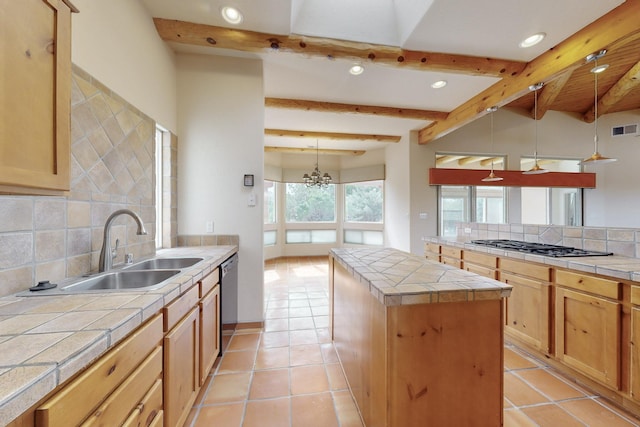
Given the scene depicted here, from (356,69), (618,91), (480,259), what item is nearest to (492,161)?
(618,91)

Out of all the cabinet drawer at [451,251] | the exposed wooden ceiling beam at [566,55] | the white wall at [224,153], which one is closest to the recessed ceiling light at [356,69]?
the white wall at [224,153]

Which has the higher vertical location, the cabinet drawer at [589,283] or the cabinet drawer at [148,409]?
the cabinet drawer at [589,283]

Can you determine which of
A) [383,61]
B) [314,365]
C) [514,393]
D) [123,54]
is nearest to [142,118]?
[123,54]

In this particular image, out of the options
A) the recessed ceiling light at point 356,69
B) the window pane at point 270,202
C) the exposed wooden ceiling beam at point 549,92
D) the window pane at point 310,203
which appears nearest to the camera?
the recessed ceiling light at point 356,69

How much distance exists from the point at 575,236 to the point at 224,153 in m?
3.50

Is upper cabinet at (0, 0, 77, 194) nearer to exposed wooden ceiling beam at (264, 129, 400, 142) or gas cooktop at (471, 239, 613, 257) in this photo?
gas cooktop at (471, 239, 613, 257)

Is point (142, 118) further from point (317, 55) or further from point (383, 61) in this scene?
point (383, 61)

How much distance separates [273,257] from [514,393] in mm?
5492

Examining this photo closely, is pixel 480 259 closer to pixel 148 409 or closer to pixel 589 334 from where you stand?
pixel 589 334

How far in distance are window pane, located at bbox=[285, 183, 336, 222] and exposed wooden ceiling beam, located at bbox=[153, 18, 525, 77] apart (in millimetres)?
4547

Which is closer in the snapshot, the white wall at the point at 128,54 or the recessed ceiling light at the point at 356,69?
the white wall at the point at 128,54

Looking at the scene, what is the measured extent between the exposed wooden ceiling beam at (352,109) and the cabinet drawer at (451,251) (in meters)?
2.22

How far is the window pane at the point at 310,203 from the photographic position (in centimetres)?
689

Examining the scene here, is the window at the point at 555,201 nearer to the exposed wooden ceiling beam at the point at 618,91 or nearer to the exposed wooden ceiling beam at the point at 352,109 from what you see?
the exposed wooden ceiling beam at the point at 618,91
